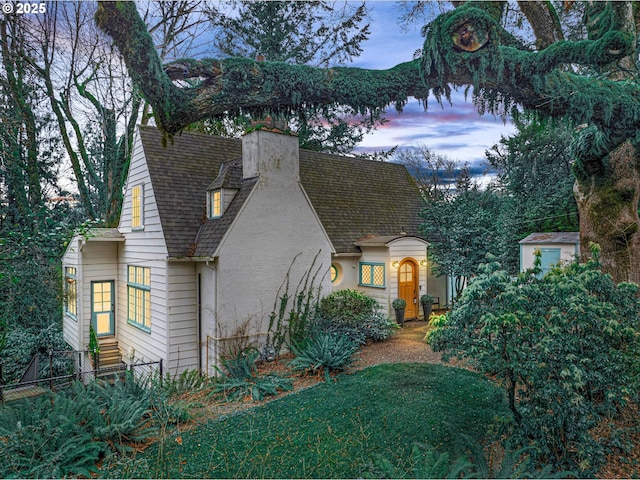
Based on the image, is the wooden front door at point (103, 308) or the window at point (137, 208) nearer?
the window at point (137, 208)

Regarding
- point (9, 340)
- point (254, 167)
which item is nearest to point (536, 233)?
point (254, 167)

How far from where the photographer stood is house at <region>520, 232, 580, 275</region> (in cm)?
1276

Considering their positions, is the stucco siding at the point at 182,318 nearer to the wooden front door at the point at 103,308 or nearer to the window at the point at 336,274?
the wooden front door at the point at 103,308

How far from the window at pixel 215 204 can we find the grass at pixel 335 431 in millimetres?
5653

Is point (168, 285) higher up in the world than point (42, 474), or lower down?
higher up

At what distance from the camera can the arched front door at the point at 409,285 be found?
14117mm

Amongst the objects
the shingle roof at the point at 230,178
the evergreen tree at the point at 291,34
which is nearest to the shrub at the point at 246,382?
the shingle roof at the point at 230,178

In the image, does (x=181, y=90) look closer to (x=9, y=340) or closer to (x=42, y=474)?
(x=42, y=474)

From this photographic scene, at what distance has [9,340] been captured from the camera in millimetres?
13211

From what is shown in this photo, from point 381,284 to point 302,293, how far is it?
3.63m

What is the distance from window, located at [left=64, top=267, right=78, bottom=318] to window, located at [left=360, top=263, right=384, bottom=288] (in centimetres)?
993

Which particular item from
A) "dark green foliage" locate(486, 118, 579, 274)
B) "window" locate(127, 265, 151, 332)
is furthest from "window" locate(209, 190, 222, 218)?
"dark green foliage" locate(486, 118, 579, 274)

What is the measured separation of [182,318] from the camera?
1059 centimetres

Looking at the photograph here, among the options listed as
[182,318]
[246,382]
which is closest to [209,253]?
[182,318]
